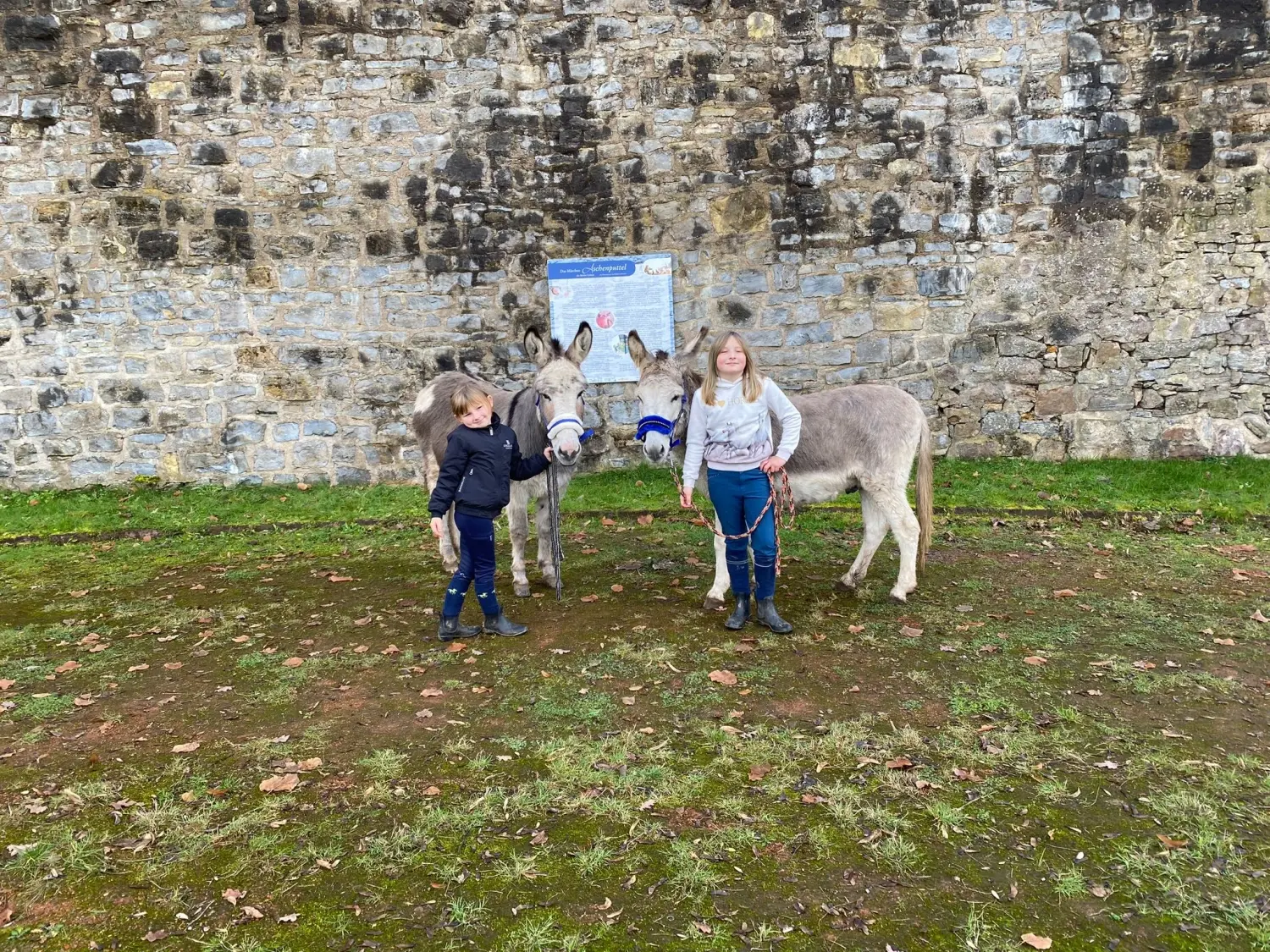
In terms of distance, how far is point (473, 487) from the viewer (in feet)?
18.0

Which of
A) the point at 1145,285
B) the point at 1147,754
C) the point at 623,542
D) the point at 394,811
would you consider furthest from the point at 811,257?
the point at 394,811

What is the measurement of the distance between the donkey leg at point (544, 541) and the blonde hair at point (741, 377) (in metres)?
2.03

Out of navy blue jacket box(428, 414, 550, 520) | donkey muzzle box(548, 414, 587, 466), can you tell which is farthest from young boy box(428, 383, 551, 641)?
donkey muzzle box(548, 414, 587, 466)

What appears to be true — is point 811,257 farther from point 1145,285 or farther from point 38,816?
point 38,816

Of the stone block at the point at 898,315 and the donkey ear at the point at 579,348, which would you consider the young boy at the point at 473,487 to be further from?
the stone block at the point at 898,315

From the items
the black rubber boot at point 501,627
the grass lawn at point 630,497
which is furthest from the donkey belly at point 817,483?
the grass lawn at point 630,497

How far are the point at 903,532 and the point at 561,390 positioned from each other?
114 inches

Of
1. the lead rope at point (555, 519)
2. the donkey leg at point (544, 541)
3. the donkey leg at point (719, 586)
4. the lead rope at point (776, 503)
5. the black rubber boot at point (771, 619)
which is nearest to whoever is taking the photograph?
the lead rope at point (776, 503)

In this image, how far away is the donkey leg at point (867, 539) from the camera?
255 inches

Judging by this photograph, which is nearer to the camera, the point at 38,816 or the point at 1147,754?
the point at 38,816

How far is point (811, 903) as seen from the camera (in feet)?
9.76

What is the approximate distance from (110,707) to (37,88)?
9.47 meters

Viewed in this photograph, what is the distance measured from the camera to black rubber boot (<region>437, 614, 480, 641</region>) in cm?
572

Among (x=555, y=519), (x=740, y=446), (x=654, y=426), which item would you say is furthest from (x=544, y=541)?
(x=740, y=446)
